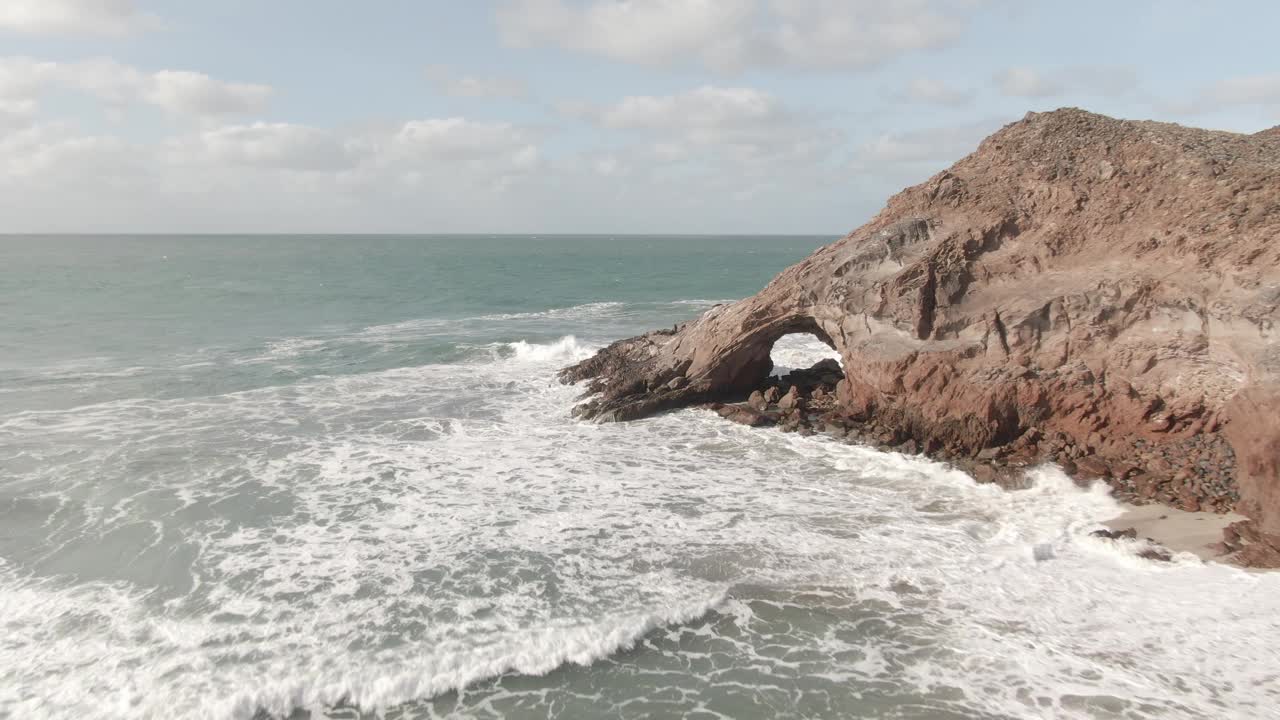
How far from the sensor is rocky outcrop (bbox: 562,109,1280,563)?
10.4m

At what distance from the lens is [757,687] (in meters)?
7.04

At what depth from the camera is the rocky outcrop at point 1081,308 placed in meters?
10.4

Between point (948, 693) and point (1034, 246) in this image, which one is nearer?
point (948, 693)

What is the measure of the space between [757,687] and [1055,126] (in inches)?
490

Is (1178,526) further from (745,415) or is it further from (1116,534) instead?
(745,415)

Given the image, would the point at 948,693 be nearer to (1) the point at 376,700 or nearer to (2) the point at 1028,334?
(1) the point at 376,700

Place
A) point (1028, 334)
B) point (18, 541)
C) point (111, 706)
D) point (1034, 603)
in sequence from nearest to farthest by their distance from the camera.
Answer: point (111, 706)
point (1034, 603)
point (18, 541)
point (1028, 334)

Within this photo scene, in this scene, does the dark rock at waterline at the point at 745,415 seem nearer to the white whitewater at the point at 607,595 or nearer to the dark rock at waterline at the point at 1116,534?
the white whitewater at the point at 607,595

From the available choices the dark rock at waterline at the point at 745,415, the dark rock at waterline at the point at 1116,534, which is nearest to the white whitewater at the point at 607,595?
the dark rock at waterline at the point at 1116,534

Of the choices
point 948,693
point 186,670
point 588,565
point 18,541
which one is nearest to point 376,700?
point 186,670

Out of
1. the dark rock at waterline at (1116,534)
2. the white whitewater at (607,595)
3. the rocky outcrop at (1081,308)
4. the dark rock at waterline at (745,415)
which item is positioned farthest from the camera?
the dark rock at waterline at (745,415)

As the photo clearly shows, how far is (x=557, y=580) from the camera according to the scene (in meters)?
8.95

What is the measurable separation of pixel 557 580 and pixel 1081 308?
9.68 m

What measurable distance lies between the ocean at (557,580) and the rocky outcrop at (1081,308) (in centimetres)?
139
